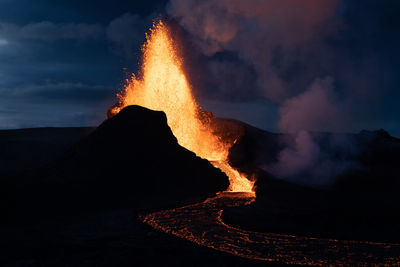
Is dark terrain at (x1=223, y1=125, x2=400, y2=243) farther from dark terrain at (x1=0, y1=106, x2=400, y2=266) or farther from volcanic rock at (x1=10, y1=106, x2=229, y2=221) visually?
volcanic rock at (x1=10, y1=106, x2=229, y2=221)

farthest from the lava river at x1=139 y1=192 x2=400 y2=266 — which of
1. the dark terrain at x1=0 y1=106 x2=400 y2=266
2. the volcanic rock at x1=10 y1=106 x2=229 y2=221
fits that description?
the volcanic rock at x1=10 y1=106 x2=229 y2=221

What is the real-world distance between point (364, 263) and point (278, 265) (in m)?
1.65

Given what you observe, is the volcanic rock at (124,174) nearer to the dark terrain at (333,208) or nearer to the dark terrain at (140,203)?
the dark terrain at (140,203)

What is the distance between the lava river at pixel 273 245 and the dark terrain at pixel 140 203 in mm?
348

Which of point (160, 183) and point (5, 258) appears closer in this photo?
point (5, 258)

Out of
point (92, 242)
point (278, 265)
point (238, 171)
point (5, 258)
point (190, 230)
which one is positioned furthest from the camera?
point (238, 171)

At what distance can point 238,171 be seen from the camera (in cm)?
1706

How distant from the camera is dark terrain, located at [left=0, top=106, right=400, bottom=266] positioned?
698cm

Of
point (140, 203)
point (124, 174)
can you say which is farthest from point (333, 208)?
point (124, 174)

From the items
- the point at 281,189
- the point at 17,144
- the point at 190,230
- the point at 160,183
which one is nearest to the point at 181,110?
the point at 160,183

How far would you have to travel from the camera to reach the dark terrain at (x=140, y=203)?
698 cm

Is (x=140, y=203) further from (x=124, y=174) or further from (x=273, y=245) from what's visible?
(x=273, y=245)

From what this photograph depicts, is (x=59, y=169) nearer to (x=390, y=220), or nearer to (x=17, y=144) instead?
(x=390, y=220)

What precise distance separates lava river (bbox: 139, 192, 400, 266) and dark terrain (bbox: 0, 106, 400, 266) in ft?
1.14
